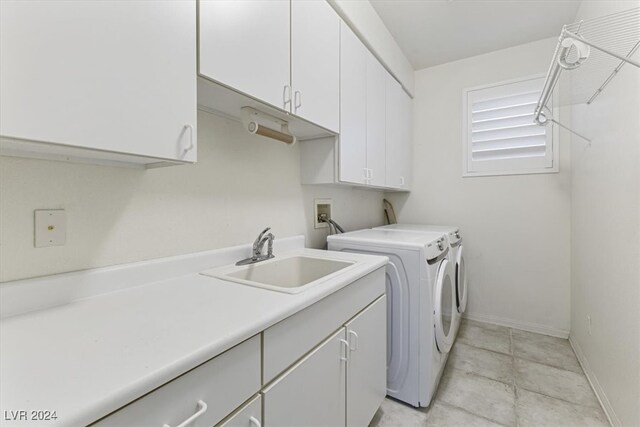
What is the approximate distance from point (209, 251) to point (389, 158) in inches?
68.3

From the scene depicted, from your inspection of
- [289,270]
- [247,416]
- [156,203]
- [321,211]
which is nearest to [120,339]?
[247,416]

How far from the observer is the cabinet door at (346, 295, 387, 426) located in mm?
1218

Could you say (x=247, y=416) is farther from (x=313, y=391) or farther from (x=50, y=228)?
(x=50, y=228)

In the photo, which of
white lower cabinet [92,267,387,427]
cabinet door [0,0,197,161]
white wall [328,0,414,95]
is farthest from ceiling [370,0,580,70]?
white lower cabinet [92,267,387,427]

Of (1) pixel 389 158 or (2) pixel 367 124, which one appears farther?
(1) pixel 389 158

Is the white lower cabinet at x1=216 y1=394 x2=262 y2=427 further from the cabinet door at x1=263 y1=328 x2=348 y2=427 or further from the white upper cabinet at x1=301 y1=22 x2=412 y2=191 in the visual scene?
the white upper cabinet at x1=301 y1=22 x2=412 y2=191

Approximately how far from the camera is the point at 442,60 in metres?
2.92

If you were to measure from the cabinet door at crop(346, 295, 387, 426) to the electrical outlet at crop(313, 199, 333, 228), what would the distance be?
75 cm

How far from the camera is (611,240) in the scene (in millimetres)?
1583

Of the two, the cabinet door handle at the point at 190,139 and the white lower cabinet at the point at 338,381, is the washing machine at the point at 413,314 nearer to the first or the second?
the white lower cabinet at the point at 338,381

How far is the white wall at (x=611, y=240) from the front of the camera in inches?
52.1

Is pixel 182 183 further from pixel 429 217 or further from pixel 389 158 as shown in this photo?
pixel 429 217

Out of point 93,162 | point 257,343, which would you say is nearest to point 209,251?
point 93,162

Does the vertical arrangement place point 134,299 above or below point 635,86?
below
